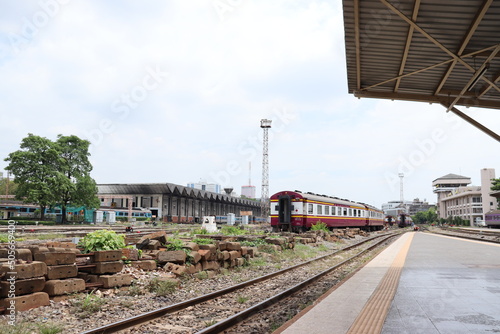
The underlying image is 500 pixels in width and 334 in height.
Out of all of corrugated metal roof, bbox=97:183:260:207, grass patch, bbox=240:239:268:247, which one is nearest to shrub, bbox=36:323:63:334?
grass patch, bbox=240:239:268:247

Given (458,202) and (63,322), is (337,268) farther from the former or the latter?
(458,202)

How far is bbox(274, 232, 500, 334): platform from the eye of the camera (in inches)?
202

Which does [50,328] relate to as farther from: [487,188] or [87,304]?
[487,188]

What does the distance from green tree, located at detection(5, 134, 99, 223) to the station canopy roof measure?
40.1 m

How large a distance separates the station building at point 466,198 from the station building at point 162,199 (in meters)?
59.2

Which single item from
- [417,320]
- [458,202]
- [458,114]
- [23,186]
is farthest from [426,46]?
[458,202]

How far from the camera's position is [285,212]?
25703 mm

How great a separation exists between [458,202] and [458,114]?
11924 cm

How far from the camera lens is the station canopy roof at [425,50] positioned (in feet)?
21.5

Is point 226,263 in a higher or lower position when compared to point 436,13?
lower

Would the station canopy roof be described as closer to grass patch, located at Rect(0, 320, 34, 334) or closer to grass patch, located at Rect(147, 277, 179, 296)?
grass patch, located at Rect(147, 277, 179, 296)

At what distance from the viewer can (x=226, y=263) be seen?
11711 mm

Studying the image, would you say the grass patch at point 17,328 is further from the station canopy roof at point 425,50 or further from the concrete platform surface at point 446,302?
the station canopy roof at point 425,50

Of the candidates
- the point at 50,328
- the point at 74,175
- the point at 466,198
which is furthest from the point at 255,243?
the point at 466,198
